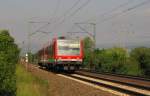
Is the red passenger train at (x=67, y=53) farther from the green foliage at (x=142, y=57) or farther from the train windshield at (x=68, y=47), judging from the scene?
the green foliage at (x=142, y=57)

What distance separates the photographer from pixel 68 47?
45281mm

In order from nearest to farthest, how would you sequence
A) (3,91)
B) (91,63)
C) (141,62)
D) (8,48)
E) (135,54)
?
1. (3,91)
2. (8,48)
3. (91,63)
4. (141,62)
5. (135,54)

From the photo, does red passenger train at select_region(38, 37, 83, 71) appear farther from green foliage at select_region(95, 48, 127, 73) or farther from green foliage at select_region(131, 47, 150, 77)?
green foliage at select_region(131, 47, 150, 77)

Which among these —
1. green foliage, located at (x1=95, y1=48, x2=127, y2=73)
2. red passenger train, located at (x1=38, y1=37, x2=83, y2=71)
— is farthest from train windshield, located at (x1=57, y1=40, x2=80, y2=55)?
green foliage, located at (x1=95, y1=48, x2=127, y2=73)

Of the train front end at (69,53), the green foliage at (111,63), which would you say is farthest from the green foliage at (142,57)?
the train front end at (69,53)

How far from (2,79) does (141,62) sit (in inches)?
2499

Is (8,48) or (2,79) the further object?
(8,48)

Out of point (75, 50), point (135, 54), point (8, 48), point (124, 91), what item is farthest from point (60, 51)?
point (135, 54)

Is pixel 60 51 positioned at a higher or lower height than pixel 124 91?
higher

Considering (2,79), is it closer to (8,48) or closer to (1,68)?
(1,68)

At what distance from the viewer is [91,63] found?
68.0 meters

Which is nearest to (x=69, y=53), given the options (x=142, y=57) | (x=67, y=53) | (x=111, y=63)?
(x=67, y=53)

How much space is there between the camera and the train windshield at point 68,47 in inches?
1773

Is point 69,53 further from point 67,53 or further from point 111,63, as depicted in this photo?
point 111,63
